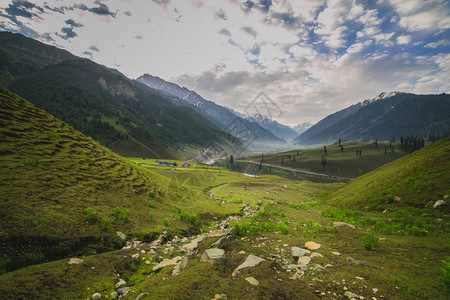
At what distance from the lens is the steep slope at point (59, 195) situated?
9.82 metres

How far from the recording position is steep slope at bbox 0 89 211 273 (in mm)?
9820

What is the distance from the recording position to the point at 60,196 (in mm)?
13484

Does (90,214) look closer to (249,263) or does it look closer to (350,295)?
(249,263)

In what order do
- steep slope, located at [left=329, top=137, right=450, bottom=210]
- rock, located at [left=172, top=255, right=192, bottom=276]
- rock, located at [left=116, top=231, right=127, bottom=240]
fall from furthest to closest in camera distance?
steep slope, located at [left=329, top=137, right=450, bottom=210], rock, located at [left=116, top=231, right=127, bottom=240], rock, located at [left=172, top=255, right=192, bottom=276]

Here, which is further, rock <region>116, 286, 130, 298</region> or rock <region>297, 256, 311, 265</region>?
rock <region>297, 256, 311, 265</region>

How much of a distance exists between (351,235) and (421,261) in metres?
5.09

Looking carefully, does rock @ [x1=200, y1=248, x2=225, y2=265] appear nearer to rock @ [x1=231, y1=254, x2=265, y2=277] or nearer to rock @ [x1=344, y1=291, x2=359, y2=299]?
rock @ [x1=231, y1=254, x2=265, y2=277]

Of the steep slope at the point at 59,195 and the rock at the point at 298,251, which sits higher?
the steep slope at the point at 59,195

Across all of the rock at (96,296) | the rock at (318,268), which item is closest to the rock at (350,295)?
the rock at (318,268)

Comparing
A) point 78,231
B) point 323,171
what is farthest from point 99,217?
point 323,171

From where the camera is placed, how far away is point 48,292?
6.99 meters

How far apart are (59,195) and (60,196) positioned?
126 millimetres

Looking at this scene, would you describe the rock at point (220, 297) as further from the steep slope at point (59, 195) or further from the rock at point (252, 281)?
the steep slope at point (59, 195)

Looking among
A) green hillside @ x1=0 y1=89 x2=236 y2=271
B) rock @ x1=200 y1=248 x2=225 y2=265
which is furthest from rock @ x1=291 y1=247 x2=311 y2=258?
green hillside @ x1=0 y1=89 x2=236 y2=271
